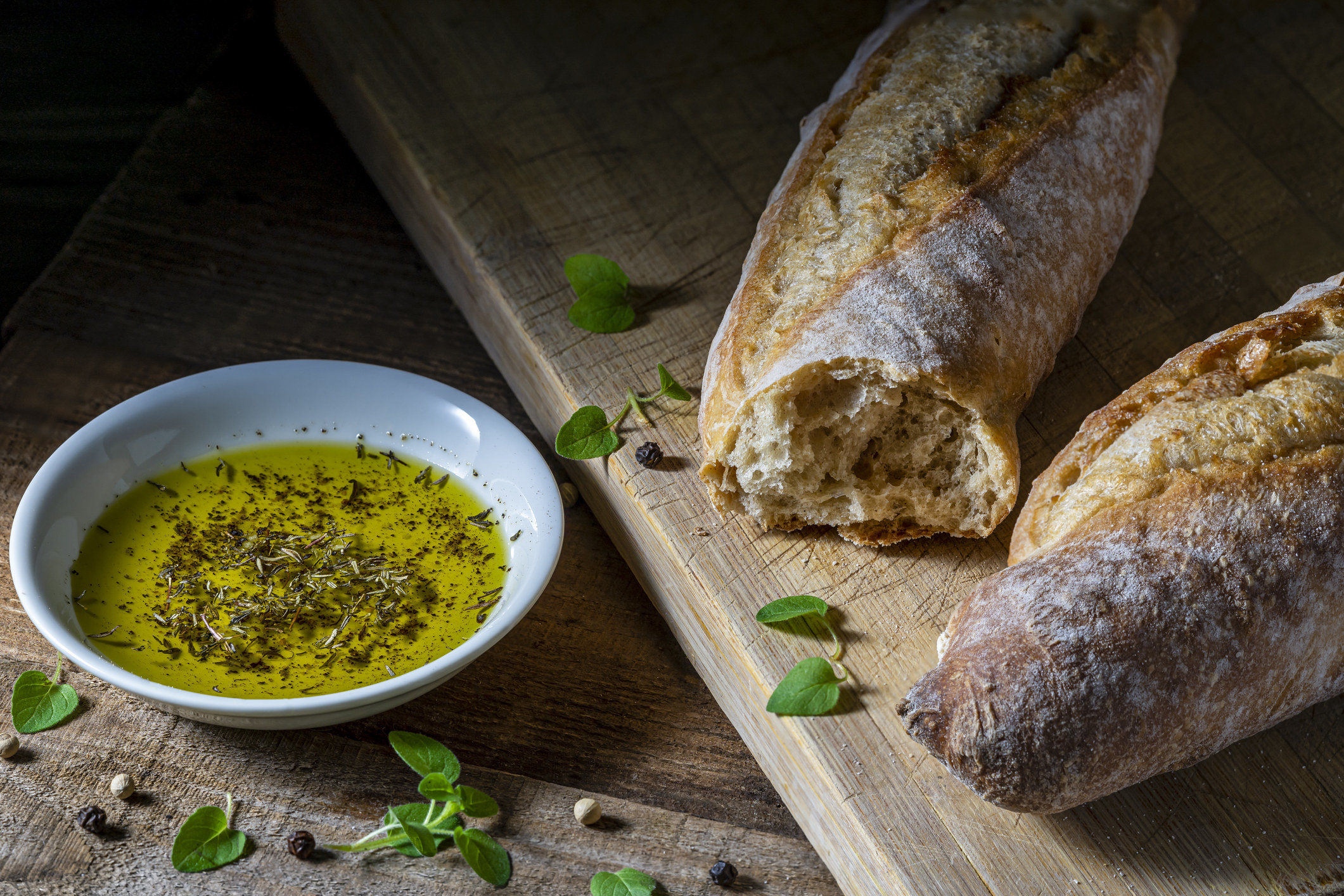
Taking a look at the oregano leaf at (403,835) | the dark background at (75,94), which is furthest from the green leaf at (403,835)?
the dark background at (75,94)

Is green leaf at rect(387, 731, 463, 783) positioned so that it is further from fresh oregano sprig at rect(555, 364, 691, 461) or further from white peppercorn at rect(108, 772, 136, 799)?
fresh oregano sprig at rect(555, 364, 691, 461)

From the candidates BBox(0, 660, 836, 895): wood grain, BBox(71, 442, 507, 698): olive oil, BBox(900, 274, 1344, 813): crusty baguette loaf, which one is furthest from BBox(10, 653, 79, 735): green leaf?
BBox(900, 274, 1344, 813): crusty baguette loaf

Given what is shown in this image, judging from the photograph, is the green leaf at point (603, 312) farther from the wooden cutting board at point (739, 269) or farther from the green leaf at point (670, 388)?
the green leaf at point (670, 388)

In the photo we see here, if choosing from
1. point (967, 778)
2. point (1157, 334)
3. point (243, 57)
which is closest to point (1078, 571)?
point (967, 778)

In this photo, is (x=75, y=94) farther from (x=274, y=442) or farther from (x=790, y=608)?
(x=790, y=608)

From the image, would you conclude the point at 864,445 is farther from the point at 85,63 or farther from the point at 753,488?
the point at 85,63
